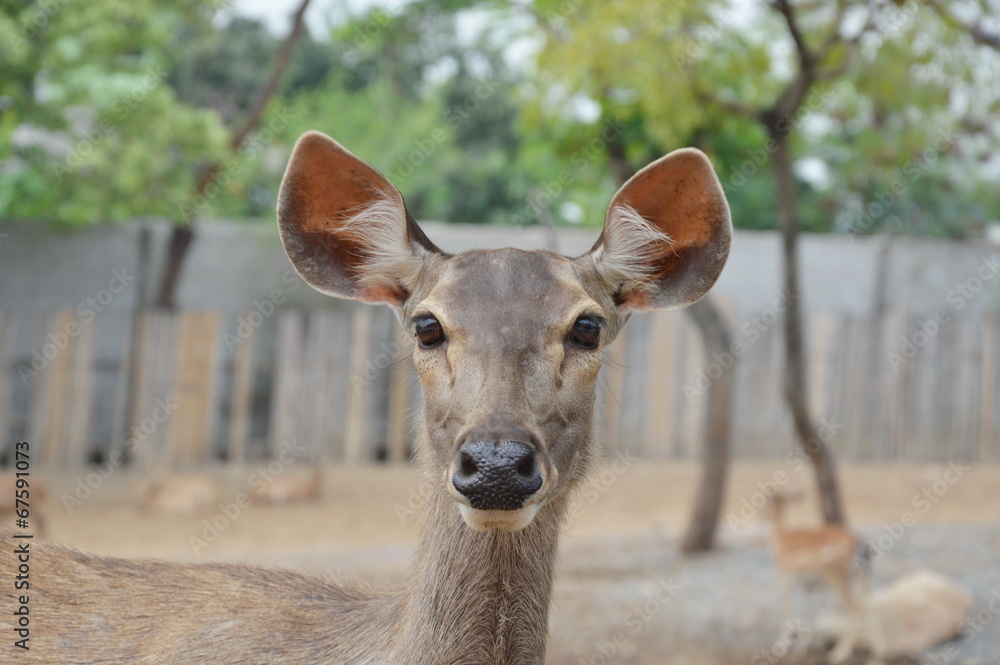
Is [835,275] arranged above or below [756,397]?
above

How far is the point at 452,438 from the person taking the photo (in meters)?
2.57

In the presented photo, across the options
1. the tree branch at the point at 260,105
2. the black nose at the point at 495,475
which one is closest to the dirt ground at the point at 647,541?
the black nose at the point at 495,475

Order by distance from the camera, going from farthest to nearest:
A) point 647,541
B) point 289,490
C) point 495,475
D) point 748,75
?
point 289,490 → point 647,541 → point 748,75 → point 495,475

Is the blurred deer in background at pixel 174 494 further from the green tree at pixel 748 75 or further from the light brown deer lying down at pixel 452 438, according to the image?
the light brown deer lying down at pixel 452 438

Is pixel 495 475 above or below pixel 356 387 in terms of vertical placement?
above

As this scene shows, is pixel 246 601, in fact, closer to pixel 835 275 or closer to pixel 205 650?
pixel 205 650

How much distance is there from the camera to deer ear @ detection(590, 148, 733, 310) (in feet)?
9.61

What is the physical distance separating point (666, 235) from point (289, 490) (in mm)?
8160

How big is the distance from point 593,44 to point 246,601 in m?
4.99

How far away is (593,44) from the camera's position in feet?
22.2

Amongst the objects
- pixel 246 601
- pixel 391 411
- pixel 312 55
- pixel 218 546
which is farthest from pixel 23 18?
pixel 312 55

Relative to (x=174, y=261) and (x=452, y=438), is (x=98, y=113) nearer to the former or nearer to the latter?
(x=174, y=261)

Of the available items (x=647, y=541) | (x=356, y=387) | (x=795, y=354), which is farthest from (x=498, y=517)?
(x=356, y=387)

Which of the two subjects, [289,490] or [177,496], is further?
[289,490]
